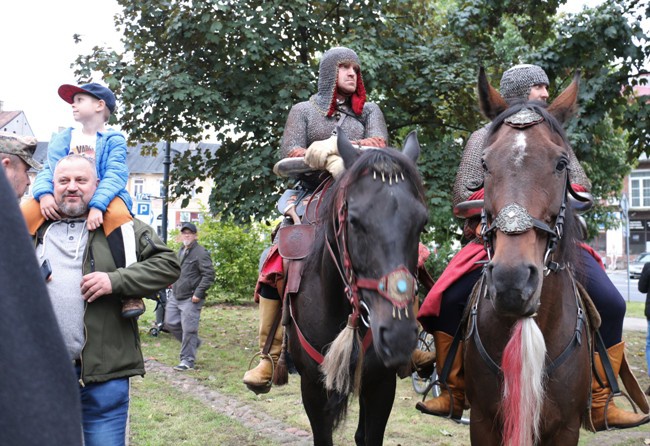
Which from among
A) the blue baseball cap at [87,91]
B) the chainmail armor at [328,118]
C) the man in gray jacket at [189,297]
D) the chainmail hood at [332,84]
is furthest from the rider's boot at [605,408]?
the man in gray jacket at [189,297]

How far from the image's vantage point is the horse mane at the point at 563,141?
3.28 meters

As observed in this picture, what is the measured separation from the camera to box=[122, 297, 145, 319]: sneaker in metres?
3.43

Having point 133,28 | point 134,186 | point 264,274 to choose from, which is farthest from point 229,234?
point 134,186

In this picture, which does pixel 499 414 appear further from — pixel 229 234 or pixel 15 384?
pixel 229 234

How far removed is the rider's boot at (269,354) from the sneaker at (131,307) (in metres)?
1.33

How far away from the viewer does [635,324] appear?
16859 mm

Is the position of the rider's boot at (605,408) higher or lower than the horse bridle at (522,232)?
lower

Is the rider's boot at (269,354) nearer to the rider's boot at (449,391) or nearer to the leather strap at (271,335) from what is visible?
the leather strap at (271,335)

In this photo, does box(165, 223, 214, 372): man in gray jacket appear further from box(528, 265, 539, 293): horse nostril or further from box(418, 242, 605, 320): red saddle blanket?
box(528, 265, 539, 293): horse nostril

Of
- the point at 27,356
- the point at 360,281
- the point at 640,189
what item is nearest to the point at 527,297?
the point at 360,281

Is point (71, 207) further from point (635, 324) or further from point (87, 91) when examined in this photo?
point (635, 324)

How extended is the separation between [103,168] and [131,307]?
0.99m

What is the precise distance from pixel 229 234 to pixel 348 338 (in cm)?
1754

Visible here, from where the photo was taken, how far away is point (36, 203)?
348cm
